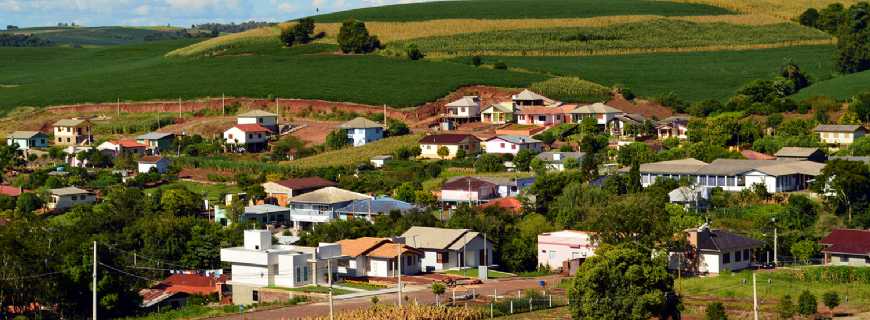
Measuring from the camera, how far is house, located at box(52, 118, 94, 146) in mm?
91562

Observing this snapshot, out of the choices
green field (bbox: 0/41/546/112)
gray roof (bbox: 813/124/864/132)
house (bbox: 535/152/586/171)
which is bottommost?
house (bbox: 535/152/586/171)

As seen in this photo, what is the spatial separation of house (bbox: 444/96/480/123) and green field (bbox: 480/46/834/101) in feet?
36.6

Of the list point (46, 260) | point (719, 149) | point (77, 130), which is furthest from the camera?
point (77, 130)

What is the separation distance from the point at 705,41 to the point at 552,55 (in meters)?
12.8

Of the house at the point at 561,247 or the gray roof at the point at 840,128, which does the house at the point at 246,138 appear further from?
the house at the point at 561,247

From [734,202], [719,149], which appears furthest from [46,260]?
[719,149]

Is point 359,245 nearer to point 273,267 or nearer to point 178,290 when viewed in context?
point 273,267

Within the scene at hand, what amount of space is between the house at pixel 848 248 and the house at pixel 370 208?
17.4 meters

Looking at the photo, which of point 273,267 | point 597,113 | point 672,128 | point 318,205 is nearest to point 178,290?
point 273,267

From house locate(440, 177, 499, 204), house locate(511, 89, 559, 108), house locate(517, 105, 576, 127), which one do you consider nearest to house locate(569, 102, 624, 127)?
house locate(517, 105, 576, 127)

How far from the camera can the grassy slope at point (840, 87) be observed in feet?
289

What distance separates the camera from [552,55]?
112875mm

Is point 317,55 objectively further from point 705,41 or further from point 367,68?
point 705,41

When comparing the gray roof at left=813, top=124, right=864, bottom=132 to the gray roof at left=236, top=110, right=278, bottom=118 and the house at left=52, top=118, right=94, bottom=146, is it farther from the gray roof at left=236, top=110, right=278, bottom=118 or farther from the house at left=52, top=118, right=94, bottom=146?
the house at left=52, top=118, right=94, bottom=146
